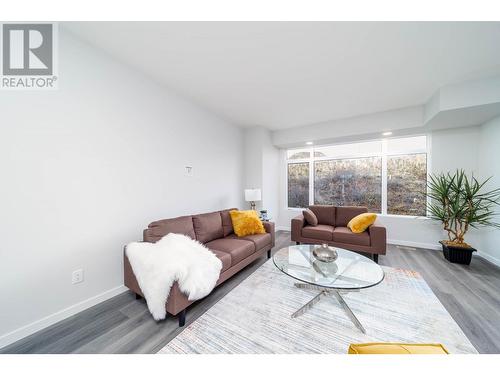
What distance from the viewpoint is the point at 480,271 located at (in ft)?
8.17

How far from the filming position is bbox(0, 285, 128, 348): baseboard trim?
1379 millimetres

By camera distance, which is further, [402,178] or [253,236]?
[402,178]

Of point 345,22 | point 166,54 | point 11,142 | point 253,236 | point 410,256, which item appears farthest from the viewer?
point 410,256

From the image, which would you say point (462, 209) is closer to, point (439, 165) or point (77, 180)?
point (439, 165)

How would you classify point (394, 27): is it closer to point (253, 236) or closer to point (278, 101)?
point (278, 101)

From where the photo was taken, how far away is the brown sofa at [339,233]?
2770mm

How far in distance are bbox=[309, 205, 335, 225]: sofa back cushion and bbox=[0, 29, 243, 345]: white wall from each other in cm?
280

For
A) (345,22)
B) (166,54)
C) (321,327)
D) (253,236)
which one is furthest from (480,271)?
(166,54)

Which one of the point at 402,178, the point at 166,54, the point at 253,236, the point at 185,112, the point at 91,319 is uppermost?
the point at 166,54

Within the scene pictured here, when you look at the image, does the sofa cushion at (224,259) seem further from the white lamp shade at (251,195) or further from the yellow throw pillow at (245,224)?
the white lamp shade at (251,195)

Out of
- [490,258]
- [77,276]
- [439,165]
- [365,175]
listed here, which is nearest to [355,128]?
[365,175]

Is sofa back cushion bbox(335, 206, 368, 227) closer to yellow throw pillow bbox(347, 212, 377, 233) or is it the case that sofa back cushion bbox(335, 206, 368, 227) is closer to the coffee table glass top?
yellow throw pillow bbox(347, 212, 377, 233)

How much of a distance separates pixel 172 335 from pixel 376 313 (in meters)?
1.79

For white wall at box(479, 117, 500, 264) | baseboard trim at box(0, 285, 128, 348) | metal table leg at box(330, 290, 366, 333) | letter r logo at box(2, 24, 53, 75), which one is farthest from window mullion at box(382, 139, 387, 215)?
letter r logo at box(2, 24, 53, 75)
